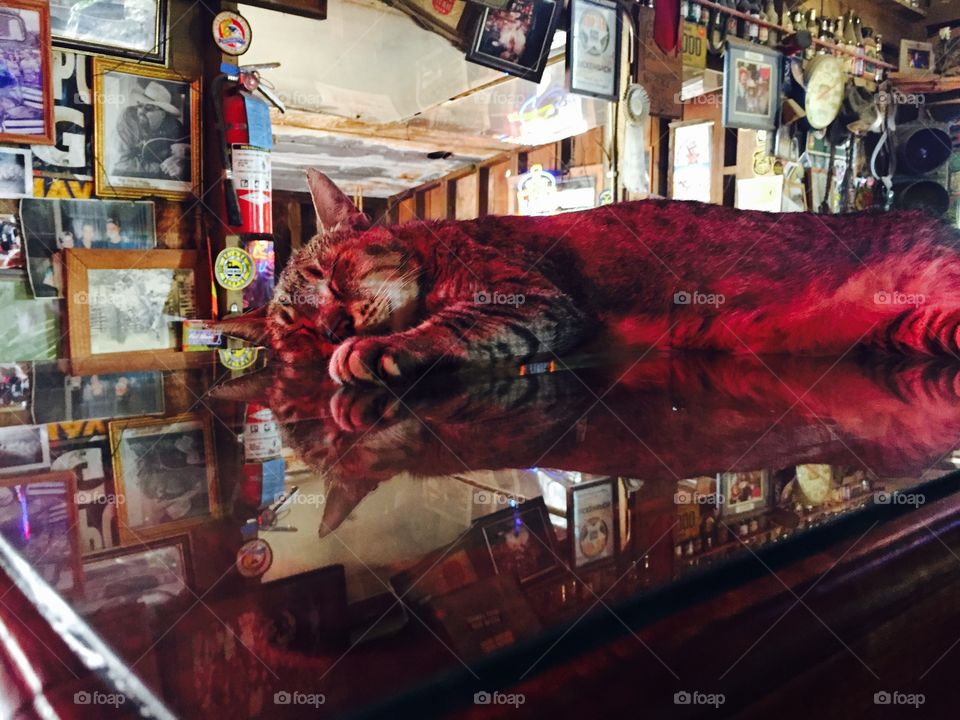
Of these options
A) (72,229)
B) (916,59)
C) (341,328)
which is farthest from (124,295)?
(916,59)

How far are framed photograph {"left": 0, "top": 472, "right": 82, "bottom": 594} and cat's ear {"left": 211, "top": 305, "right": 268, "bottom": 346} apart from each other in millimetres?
846

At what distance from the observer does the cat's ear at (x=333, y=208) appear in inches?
54.7

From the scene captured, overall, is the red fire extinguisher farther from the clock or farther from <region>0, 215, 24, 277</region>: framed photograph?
the clock

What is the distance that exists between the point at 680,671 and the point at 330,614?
6.6 inches

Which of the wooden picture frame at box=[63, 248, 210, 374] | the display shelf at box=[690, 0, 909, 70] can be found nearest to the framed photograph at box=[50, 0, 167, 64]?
the wooden picture frame at box=[63, 248, 210, 374]

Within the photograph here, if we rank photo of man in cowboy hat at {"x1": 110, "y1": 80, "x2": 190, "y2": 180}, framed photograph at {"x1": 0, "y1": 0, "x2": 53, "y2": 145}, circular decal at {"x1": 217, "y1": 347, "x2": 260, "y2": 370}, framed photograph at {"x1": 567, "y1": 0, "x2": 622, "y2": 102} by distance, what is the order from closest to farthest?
1. circular decal at {"x1": 217, "y1": 347, "x2": 260, "y2": 370}
2. framed photograph at {"x1": 0, "y1": 0, "x2": 53, "y2": 145}
3. photo of man in cowboy hat at {"x1": 110, "y1": 80, "x2": 190, "y2": 180}
4. framed photograph at {"x1": 567, "y1": 0, "x2": 622, "y2": 102}

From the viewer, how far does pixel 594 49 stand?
2975mm

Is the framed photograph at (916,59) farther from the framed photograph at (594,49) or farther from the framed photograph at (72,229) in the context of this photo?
the framed photograph at (72,229)

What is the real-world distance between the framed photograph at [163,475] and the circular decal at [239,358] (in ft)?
2.19

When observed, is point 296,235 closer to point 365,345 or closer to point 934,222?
point 365,345

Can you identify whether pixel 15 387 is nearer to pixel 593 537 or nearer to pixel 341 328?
pixel 341 328

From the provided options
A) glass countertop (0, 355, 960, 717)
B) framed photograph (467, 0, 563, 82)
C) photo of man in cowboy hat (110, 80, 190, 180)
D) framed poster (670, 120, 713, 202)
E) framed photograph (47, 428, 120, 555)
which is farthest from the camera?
framed poster (670, 120, 713, 202)

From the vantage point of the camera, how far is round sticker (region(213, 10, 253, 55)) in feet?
7.18

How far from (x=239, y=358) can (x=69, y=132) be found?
106cm
